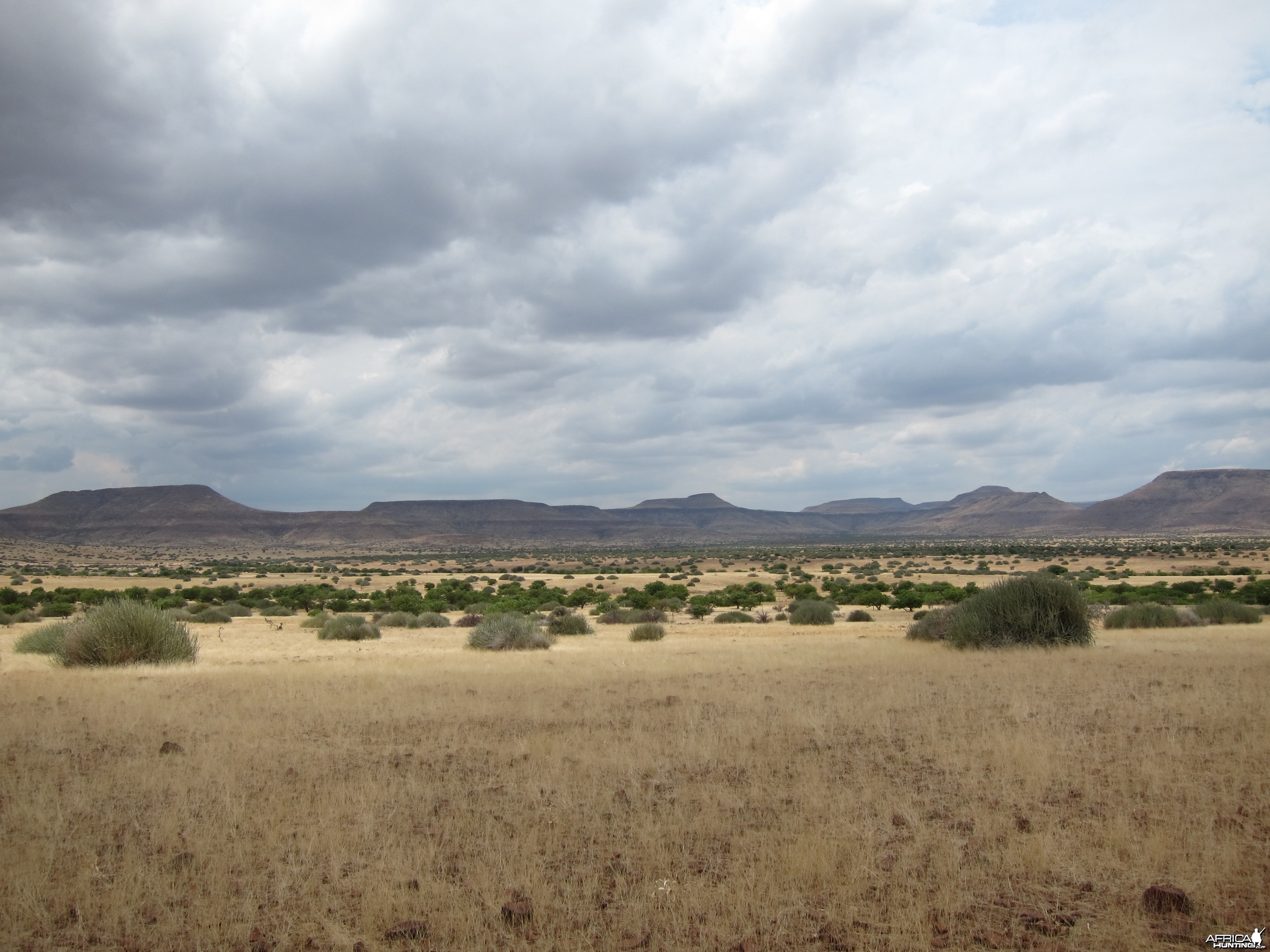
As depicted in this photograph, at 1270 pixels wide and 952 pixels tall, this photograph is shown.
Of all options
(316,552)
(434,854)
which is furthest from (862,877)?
(316,552)

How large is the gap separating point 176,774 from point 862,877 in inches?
296

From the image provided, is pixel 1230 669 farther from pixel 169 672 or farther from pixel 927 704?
pixel 169 672

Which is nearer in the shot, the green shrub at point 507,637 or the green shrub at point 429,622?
the green shrub at point 507,637

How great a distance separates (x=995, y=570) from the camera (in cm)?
7344

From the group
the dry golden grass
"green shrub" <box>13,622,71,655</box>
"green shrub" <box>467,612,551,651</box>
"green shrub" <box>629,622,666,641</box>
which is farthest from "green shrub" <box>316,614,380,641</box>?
the dry golden grass

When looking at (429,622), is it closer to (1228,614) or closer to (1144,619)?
(1144,619)

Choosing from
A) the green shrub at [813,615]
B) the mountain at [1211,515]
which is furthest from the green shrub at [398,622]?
the mountain at [1211,515]

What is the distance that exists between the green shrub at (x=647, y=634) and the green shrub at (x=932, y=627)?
8151 millimetres

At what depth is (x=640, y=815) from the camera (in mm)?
7953

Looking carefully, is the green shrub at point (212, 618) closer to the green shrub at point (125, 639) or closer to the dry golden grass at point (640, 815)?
the green shrub at point (125, 639)

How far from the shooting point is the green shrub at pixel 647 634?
29.3 metres

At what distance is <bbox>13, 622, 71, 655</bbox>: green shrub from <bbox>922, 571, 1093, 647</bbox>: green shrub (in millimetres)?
23953

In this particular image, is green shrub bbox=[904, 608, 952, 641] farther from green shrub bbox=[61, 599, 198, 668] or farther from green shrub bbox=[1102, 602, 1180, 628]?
green shrub bbox=[61, 599, 198, 668]

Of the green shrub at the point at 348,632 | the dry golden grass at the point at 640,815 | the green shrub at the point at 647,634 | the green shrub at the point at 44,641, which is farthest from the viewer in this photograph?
the green shrub at the point at 348,632
